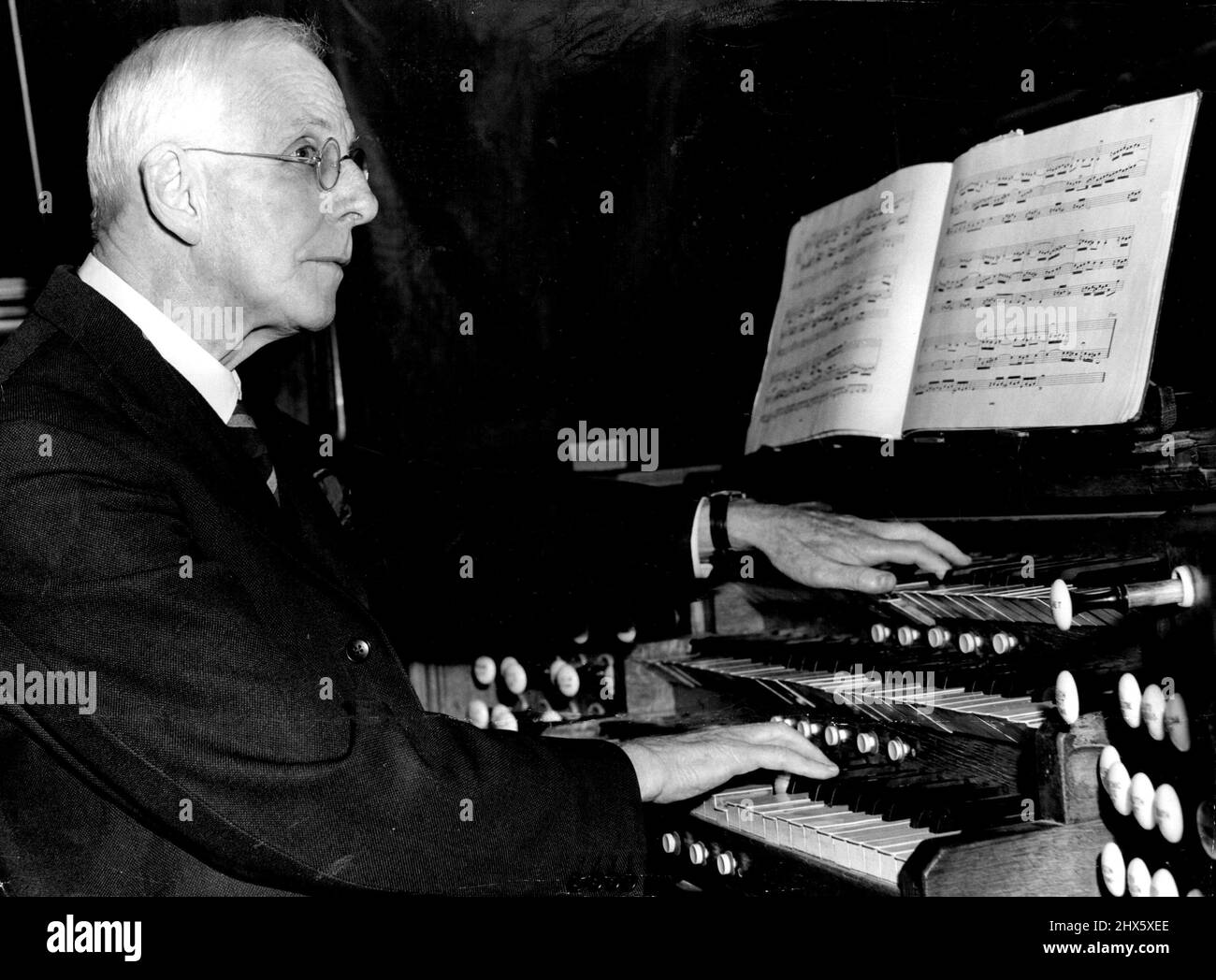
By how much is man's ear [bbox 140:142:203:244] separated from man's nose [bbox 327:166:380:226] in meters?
0.23

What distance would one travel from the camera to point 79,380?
1626 millimetres

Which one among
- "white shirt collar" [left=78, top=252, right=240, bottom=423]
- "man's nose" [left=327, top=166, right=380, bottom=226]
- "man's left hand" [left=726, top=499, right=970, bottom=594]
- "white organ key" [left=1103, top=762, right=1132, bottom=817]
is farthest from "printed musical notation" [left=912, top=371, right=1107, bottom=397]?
"white shirt collar" [left=78, top=252, right=240, bottom=423]

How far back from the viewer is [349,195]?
2.01 metres

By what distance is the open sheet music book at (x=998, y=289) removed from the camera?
1.70 m

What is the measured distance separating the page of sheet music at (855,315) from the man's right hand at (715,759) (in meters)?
0.69

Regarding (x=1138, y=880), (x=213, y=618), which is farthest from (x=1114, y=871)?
(x=213, y=618)

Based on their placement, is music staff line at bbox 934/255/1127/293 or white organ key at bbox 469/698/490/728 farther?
white organ key at bbox 469/698/490/728

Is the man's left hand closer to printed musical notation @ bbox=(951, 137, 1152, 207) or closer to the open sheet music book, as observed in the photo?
the open sheet music book

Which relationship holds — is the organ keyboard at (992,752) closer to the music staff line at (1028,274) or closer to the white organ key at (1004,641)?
the white organ key at (1004,641)

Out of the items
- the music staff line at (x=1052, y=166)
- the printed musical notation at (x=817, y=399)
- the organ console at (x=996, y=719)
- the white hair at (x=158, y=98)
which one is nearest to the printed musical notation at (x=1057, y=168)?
the music staff line at (x=1052, y=166)

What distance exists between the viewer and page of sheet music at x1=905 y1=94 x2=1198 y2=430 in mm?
1690

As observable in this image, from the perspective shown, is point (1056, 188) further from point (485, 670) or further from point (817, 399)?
point (485, 670)
